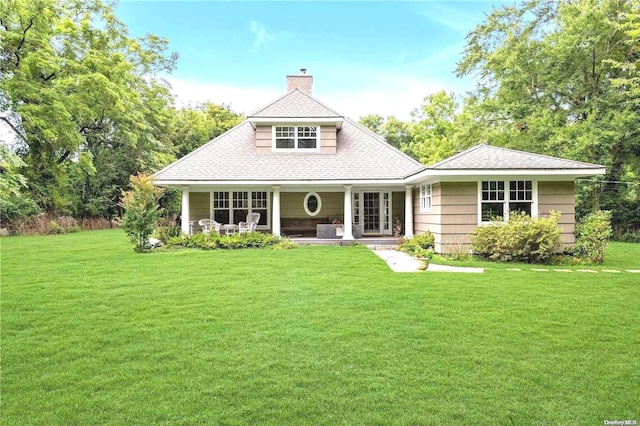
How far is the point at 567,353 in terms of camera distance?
466cm

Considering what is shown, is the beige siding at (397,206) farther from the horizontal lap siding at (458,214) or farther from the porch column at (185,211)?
the porch column at (185,211)

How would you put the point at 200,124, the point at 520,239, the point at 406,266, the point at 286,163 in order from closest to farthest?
the point at 406,266 → the point at 520,239 → the point at 286,163 → the point at 200,124

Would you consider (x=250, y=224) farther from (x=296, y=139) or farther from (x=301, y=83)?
(x=301, y=83)

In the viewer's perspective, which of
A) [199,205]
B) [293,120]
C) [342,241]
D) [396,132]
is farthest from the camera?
[396,132]

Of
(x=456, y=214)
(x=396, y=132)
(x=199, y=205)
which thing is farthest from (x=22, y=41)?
(x=396, y=132)

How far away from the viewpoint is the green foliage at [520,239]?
36.1 feet

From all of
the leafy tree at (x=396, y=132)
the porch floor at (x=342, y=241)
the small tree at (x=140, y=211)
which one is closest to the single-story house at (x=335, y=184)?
the porch floor at (x=342, y=241)

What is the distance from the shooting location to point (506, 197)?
40.0 ft

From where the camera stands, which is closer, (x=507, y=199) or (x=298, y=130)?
(x=507, y=199)

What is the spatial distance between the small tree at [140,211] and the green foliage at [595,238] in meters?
13.2

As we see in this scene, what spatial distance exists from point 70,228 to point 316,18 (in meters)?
17.2

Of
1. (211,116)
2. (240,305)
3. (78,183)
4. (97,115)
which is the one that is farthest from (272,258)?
(211,116)

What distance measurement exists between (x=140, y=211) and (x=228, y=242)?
301 cm

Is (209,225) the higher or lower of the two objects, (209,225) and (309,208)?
the lower
